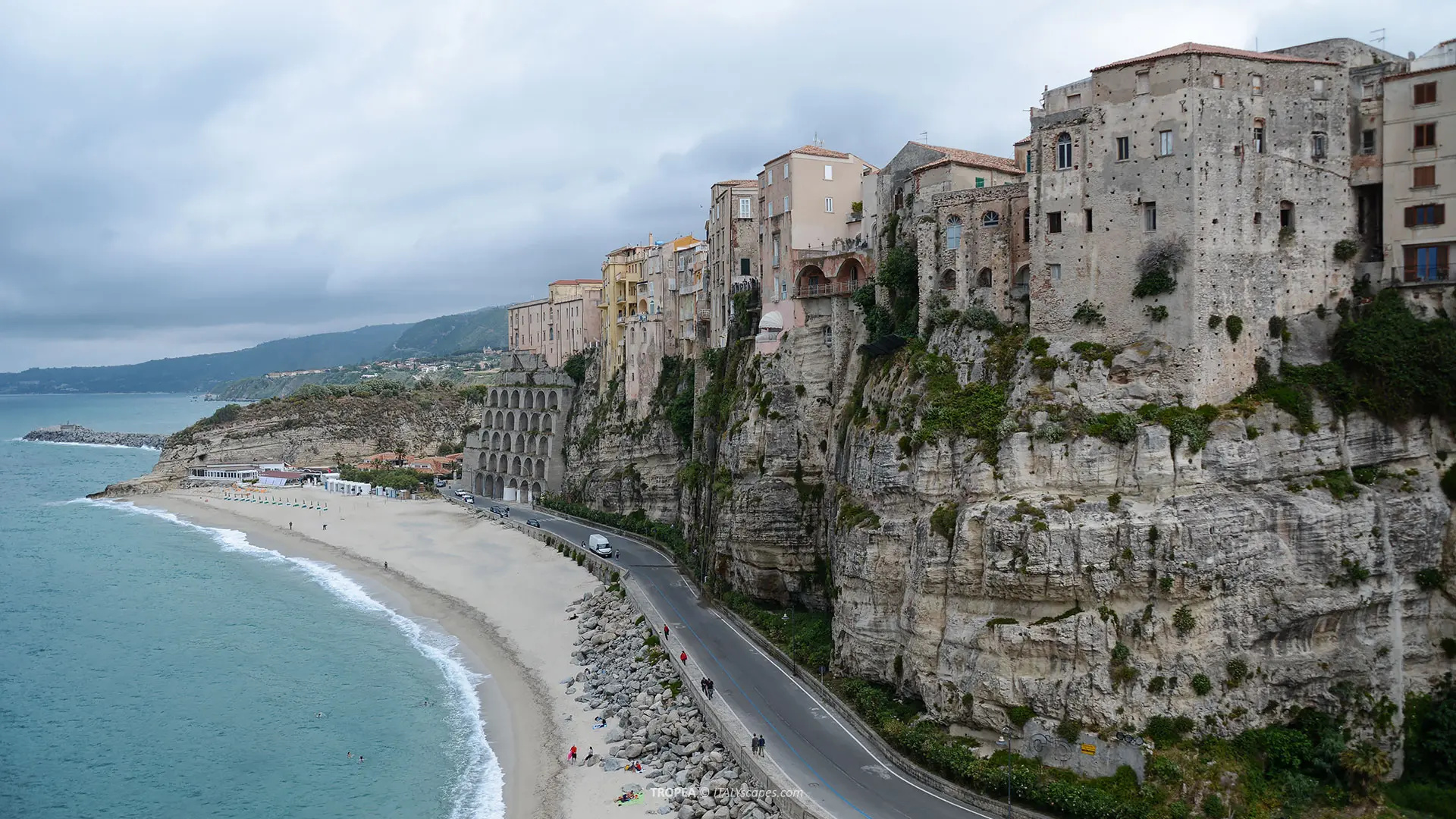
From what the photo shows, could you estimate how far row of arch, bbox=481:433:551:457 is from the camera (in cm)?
9506

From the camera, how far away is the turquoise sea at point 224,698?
3769cm

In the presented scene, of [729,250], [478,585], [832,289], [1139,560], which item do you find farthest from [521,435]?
[1139,560]

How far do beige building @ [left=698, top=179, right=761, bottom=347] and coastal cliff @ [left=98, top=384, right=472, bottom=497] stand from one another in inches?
3027

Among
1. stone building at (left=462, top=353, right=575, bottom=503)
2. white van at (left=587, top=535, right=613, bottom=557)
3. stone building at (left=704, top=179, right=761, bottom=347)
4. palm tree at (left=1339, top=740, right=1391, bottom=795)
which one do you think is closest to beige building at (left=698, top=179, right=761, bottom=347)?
stone building at (left=704, top=179, right=761, bottom=347)

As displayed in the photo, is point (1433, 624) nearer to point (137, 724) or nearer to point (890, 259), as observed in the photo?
point (890, 259)

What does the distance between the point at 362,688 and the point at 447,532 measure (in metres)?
36.6

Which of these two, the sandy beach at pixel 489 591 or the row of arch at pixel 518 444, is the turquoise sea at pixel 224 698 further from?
the row of arch at pixel 518 444

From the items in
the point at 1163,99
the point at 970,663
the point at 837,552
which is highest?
the point at 1163,99

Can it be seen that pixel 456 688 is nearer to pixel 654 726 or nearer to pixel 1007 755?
pixel 654 726

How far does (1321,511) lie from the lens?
31.9m

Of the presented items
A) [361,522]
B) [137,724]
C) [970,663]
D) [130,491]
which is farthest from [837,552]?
[130,491]

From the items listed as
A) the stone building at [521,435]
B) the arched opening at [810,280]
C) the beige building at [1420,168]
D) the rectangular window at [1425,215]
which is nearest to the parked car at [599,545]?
the arched opening at [810,280]

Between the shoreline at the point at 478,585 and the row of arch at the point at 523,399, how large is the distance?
11894 mm

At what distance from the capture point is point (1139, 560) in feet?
100.0
